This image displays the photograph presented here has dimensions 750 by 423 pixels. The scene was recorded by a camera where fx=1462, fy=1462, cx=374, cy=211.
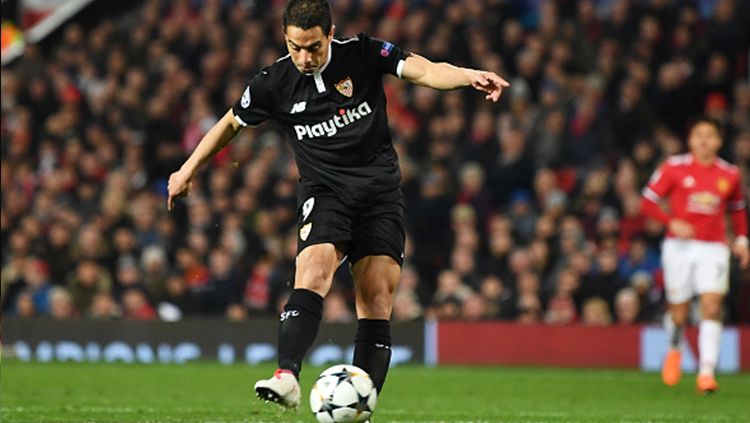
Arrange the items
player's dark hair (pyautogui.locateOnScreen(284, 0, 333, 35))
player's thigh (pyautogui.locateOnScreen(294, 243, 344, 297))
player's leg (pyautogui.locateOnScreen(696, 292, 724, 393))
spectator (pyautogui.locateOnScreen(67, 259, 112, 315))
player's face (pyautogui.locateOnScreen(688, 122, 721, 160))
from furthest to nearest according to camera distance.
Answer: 1. spectator (pyautogui.locateOnScreen(67, 259, 112, 315))
2. player's face (pyautogui.locateOnScreen(688, 122, 721, 160))
3. player's leg (pyautogui.locateOnScreen(696, 292, 724, 393))
4. player's thigh (pyautogui.locateOnScreen(294, 243, 344, 297))
5. player's dark hair (pyautogui.locateOnScreen(284, 0, 333, 35))

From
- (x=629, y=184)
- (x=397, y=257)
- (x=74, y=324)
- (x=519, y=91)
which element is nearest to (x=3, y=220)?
(x=74, y=324)

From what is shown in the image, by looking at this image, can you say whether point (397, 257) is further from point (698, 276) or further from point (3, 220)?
point (3, 220)

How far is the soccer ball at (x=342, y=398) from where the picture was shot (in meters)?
6.59

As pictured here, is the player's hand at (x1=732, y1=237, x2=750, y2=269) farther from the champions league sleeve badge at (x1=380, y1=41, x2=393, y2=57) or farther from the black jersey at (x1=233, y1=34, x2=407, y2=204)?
the champions league sleeve badge at (x1=380, y1=41, x2=393, y2=57)

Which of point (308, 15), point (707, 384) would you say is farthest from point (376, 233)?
point (707, 384)

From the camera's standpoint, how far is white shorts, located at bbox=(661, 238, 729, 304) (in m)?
11.2

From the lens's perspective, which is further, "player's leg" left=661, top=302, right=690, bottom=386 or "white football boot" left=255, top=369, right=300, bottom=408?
"player's leg" left=661, top=302, right=690, bottom=386

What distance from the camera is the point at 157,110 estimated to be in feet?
60.0

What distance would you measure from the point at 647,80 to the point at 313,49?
10.3 metres

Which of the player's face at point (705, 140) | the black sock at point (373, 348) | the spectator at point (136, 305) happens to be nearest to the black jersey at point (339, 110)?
the black sock at point (373, 348)

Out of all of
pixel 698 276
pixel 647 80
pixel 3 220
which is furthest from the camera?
pixel 3 220

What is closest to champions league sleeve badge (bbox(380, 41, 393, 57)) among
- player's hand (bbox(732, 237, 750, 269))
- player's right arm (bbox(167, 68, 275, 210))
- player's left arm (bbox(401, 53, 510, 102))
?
player's left arm (bbox(401, 53, 510, 102))

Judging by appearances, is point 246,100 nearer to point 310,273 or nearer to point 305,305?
point 310,273

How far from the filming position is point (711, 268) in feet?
36.7
